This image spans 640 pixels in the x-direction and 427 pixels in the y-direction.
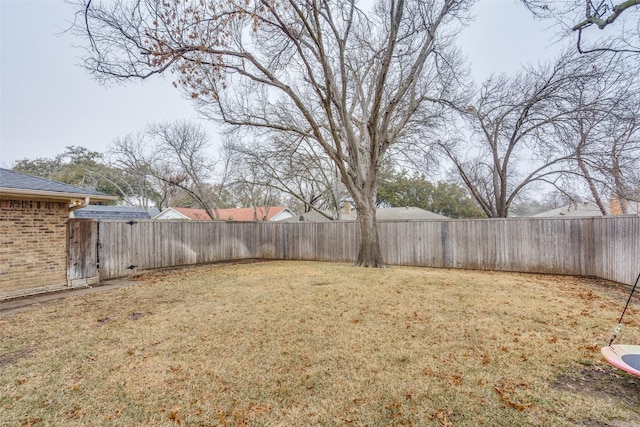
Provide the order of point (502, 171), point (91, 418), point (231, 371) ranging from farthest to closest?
1. point (502, 171)
2. point (231, 371)
3. point (91, 418)

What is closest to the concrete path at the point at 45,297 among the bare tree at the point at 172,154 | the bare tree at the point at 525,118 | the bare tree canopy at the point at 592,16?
the bare tree canopy at the point at 592,16

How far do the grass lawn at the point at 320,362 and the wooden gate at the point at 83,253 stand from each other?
6.18ft

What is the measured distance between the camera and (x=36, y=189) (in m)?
5.87

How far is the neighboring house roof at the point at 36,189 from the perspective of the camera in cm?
561

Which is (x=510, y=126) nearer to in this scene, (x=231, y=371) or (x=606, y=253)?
(x=606, y=253)

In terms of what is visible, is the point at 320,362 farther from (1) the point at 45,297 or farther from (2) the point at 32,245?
(2) the point at 32,245

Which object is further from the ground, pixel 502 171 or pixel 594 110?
pixel 594 110

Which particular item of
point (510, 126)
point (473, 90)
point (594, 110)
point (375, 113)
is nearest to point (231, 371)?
point (375, 113)

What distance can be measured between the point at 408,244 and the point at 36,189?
978 centimetres

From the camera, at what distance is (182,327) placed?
3949 millimetres

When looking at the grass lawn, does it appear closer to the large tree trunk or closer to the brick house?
the brick house

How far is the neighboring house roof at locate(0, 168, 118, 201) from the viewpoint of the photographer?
5611 millimetres

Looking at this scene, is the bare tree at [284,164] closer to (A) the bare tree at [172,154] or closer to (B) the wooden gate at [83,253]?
(A) the bare tree at [172,154]

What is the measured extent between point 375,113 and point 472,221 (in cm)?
472
